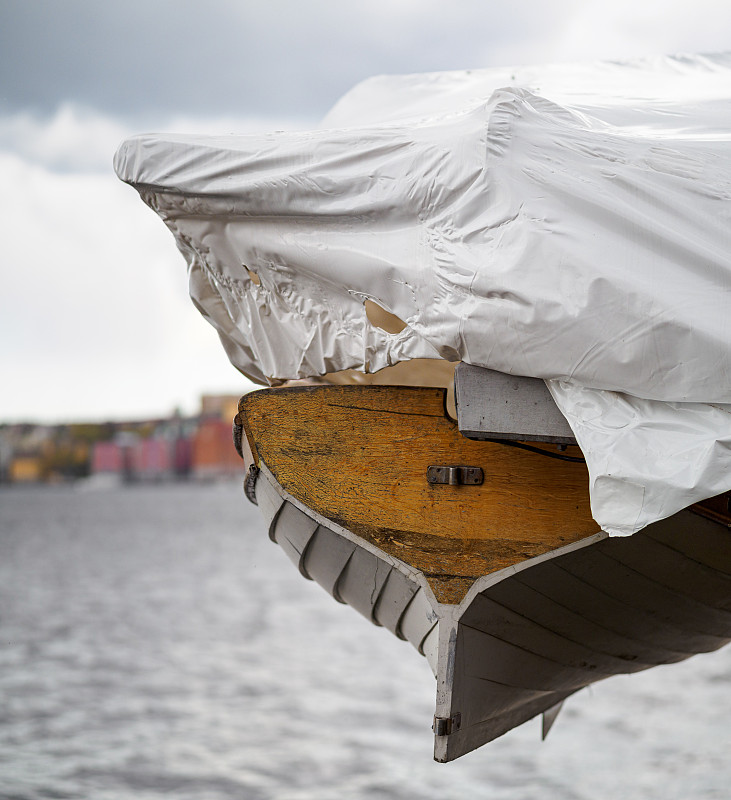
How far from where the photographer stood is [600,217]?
2.28 metres

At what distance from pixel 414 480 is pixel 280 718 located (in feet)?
30.4

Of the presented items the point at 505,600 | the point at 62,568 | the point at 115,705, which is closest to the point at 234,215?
the point at 505,600

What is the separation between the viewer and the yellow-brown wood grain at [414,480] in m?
2.69

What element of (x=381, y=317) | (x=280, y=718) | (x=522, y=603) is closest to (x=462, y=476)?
(x=522, y=603)

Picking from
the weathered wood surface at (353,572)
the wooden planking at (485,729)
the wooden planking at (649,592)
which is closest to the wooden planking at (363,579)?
the weathered wood surface at (353,572)

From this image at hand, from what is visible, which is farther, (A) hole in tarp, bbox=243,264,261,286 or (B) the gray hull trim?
(A) hole in tarp, bbox=243,264,261,286

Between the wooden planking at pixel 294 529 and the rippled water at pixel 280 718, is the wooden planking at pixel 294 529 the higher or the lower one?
the higher one

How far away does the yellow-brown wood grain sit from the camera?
269 centimetres

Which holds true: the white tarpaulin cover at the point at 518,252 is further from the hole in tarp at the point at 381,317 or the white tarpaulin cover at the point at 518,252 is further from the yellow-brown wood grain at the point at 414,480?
the hole in tarp at the point at 381,317

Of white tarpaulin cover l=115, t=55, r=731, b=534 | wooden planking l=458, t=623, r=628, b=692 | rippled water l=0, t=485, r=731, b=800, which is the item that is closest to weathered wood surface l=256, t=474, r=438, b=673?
wooden planking l=458, t=623, r=628, b=692

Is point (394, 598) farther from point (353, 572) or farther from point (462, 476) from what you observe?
point (462, 476)

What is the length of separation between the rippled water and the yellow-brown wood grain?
610 cm

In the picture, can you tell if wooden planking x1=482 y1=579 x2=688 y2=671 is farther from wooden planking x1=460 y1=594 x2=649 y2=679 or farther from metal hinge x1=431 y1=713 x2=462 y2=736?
metal hinge x1=431 y1=713 x2=462 y2=736

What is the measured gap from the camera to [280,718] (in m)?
11.3
